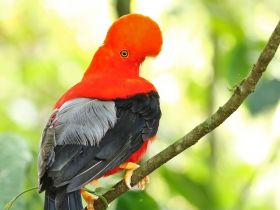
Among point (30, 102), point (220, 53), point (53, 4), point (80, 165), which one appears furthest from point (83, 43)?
point (80, 165)

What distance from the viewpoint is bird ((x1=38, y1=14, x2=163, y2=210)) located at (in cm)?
304

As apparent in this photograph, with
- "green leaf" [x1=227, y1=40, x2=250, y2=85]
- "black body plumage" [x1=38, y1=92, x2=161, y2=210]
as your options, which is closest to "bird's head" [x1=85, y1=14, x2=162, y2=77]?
"black body plumage" [x1=38, y1=92, x2=161, y2=210]

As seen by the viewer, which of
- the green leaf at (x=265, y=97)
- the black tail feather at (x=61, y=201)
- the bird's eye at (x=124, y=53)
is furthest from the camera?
the green leaf at (x=265, y=97)

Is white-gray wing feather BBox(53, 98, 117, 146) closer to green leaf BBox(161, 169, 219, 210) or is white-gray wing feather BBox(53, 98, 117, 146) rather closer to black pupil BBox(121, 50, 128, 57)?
black pupil BBox(121, 50, 128, 57)

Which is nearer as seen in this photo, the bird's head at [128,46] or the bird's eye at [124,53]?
the bird's head at [128,46]

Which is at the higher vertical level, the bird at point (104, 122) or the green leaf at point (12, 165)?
the bird at point (104, 122)

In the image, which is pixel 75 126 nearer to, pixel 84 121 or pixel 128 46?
pixel 84 121

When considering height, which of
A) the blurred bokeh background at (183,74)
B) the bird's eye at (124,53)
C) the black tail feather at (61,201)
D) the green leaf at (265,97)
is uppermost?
A: the bird's eye at (124,53)

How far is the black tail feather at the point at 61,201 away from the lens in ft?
9.84

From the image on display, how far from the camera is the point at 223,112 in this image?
279cm

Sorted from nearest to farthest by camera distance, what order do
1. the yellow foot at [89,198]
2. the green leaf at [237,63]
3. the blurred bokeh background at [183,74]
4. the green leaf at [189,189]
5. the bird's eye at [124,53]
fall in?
the yellow foot at [89,198] < the bird's eye at [124,53] < the green leaf at [189,189] < the green leaf at [237,63] < the blurred bokeh background at [183,74]

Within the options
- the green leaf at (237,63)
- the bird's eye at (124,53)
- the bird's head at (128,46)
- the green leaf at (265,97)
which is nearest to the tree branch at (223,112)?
the bird's head at (128,46)

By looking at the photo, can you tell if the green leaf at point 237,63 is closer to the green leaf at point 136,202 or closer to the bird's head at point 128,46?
the bird's head at point 128,46

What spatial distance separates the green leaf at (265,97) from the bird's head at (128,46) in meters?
0.65
